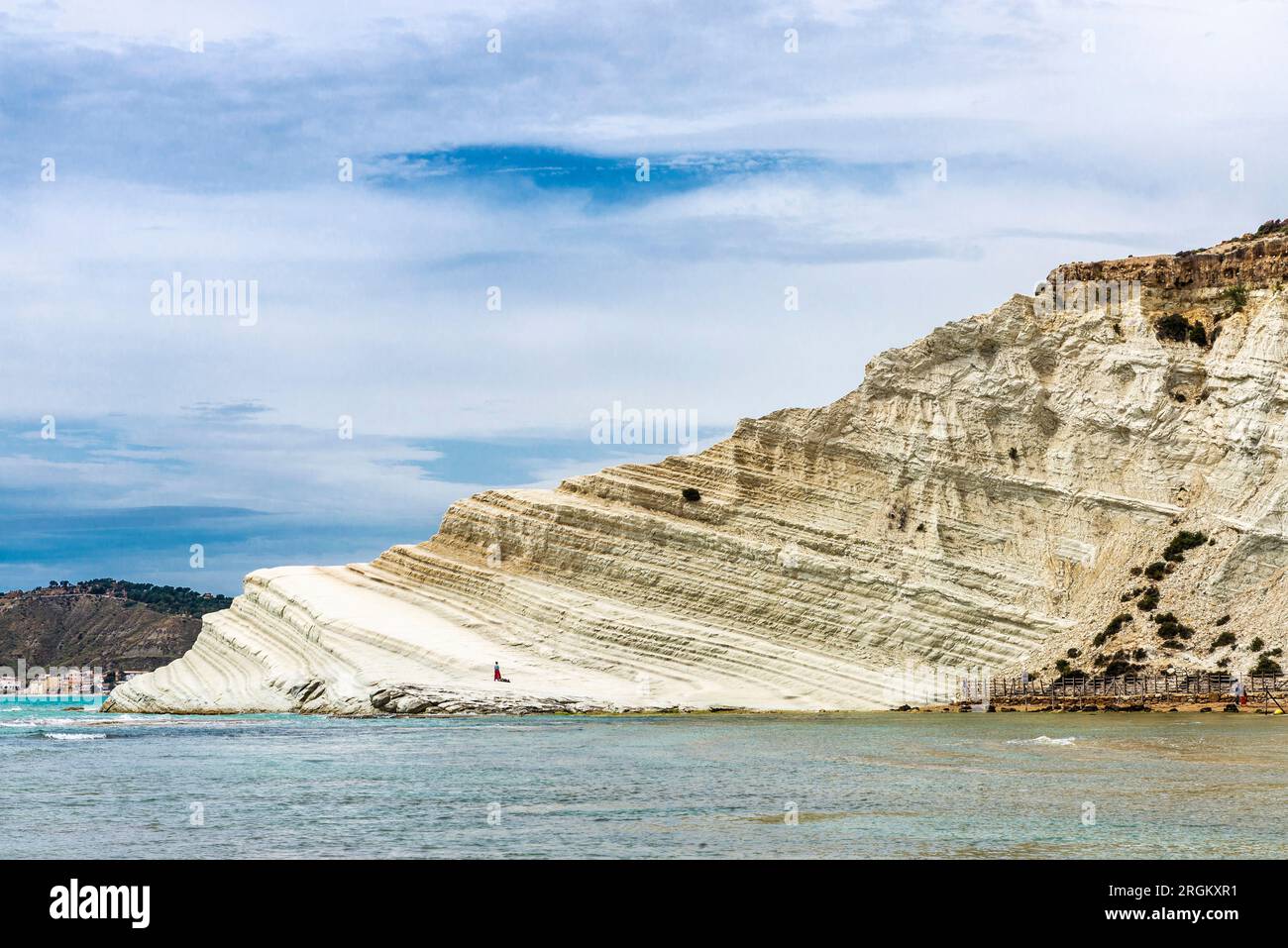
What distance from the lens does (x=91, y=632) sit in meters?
175

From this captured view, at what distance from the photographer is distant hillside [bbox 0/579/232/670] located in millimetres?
163750

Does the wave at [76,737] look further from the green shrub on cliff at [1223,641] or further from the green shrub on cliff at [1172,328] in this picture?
the green shrub on cliff at [1172,328]

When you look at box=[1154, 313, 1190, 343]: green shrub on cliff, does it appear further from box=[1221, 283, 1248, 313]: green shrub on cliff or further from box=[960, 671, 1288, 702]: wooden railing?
box=[960, 671, 1288, 702]: wooden railing

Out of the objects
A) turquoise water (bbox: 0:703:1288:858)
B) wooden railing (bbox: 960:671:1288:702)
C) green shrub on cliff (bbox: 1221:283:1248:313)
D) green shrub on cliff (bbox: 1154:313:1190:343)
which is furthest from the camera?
green shrub on cliff (bbox: 1221:283:1248:313)

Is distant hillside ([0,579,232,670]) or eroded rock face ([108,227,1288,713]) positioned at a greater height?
eroded rock face ([108,227,1288,713])

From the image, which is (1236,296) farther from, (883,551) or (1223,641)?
(883,551)

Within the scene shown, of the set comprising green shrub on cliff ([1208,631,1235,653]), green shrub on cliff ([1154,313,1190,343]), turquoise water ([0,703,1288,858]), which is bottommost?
green shrub on cliff ([1208,631,1235,653])

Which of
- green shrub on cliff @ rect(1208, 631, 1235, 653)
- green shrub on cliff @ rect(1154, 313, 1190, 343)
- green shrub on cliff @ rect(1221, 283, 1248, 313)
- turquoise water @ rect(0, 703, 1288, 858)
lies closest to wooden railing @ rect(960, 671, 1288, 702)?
green shrub on cliff @ rect(1208, 631, 1235, 653)

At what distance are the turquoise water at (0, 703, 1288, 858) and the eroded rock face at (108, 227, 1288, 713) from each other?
11390 millimetres

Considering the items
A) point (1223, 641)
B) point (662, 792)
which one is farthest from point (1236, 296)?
point (662, 792)

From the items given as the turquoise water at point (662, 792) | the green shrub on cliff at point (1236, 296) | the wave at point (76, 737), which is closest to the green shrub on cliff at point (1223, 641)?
the turquoise water at point (662, 792)

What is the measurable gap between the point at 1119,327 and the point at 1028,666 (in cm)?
1624
